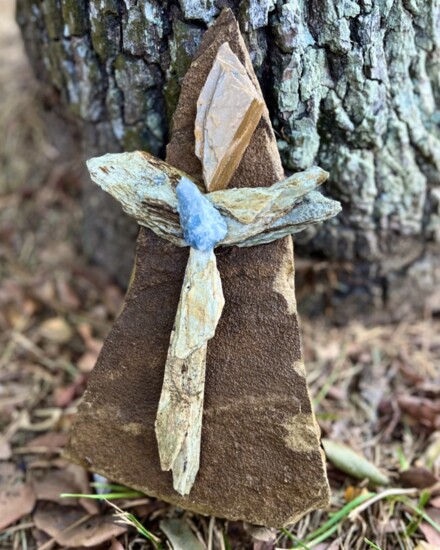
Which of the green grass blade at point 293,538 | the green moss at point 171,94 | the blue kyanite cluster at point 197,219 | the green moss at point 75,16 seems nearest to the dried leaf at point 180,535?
the green grass blade at point 293,538

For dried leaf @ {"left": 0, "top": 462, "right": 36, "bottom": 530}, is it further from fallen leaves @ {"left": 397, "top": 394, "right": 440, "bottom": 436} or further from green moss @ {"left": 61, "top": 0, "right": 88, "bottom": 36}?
green moss @ {"left": 61, "top": 0, "right": 88, "bottom": 36}

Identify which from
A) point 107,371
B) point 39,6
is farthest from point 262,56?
point 107,371

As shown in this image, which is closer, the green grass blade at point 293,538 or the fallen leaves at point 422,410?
the green grass blade at point 293,538

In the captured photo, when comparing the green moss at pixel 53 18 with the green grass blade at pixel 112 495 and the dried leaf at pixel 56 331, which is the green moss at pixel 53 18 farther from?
the green grass blade at pixel 112 495

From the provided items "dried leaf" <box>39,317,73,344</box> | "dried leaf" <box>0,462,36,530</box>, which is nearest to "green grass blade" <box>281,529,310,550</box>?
"dried leaf" <box>0,462,36,530</box>

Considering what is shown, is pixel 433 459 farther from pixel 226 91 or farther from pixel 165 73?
pixel 165 73
